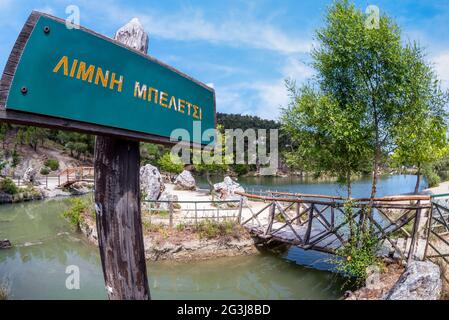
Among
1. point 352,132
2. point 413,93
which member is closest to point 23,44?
point 352,132

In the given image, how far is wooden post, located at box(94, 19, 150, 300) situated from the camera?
2598 mm

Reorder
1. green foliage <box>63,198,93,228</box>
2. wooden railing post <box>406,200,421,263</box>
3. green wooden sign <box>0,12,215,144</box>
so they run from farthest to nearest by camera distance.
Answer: green foliage <box>63,198,93,228</box> < wooden railing post <box>406,200,421,263</box> < green wooden sign <box>0,12,215,144</box>

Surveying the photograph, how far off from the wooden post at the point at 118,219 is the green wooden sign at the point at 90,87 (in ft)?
0.86

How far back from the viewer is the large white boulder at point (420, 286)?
6.10m

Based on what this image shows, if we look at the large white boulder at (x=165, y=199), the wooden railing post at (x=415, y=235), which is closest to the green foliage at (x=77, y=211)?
the large white boulder at (x=165, y=199)

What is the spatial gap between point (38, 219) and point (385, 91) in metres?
19.9

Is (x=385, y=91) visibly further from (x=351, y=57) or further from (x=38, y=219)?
(x=38, y=219)

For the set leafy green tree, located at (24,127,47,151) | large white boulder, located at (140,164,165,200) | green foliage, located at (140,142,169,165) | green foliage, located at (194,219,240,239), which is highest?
leafy green tree, located at (24,127,47,151)

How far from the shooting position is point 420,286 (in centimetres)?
621

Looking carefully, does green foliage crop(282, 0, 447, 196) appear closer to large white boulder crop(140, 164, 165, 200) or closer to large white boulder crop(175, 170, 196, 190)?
large white boulder crop(140, 164, 165, 200)

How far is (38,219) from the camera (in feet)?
65.7

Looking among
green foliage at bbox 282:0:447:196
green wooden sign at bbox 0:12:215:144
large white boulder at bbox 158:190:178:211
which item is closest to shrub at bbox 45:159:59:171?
large white boulder at bbox 158:190:178:211

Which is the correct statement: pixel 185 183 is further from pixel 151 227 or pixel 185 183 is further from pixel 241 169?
pixel 241 169

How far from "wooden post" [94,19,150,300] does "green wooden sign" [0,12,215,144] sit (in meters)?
0.26
